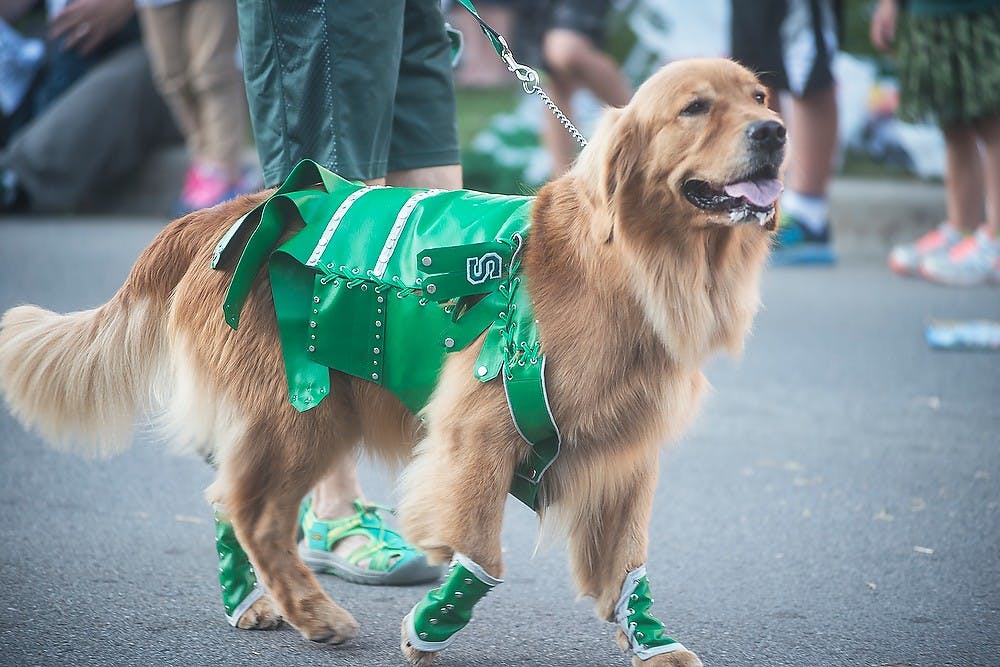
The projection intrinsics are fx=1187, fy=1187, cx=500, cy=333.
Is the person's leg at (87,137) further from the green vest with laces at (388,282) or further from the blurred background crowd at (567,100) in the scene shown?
the green vest with laces at (388,282)

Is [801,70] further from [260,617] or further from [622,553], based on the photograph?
[260,617]

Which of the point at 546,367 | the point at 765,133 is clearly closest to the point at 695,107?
the point at 765,133

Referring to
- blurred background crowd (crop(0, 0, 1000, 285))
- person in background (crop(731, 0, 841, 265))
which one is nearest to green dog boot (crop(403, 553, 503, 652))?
blurred background crowd (crop(0, 0, 1000, 285))

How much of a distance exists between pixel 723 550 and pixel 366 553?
3.28ft

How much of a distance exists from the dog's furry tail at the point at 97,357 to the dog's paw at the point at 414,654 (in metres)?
0.84

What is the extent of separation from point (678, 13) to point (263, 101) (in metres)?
6.34

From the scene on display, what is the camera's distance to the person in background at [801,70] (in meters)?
6.73

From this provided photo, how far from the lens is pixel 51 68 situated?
8508mm

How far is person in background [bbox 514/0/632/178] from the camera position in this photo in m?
7.18

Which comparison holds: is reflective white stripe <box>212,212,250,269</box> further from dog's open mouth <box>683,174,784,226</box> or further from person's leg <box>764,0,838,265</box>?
person's leg <box>764,0,838,265</box>

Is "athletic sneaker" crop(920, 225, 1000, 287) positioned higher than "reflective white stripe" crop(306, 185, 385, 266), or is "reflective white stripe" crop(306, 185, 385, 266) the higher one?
"reflective white stripe" crop(306, 185, 385, 266)

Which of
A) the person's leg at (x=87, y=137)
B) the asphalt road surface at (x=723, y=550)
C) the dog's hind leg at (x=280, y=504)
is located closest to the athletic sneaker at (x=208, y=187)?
the person's leg at (x=87, y=137)

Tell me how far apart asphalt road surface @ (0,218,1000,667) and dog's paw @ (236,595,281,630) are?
5 centimetres

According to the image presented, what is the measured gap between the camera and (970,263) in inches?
256
